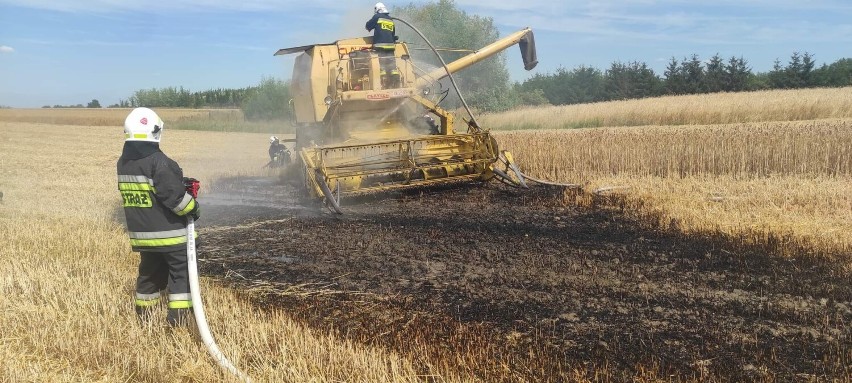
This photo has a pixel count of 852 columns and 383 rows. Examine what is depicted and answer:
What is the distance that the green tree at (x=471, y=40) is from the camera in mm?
35844

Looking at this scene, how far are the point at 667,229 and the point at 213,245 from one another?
17.4 ft

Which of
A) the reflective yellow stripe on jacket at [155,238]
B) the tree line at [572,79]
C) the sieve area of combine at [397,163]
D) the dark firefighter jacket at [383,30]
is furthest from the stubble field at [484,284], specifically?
the tree line at [572,79]

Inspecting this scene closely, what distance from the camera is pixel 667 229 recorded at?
315 inches

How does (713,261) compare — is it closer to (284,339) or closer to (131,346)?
(284,339)

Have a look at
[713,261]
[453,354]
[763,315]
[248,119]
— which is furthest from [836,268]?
[248,119]

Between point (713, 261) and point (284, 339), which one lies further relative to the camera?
point (713, 261)

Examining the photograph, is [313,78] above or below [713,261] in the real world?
above

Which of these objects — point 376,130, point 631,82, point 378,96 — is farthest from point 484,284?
point 631,82

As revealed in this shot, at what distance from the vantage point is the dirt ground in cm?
412

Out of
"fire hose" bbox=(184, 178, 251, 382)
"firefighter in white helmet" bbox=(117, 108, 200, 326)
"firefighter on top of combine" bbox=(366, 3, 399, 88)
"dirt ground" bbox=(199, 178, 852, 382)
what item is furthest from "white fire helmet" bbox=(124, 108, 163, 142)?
"firefighter on top of combine" bbox=(366, 3, 399, 88)


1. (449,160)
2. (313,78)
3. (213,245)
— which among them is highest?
(313,78)

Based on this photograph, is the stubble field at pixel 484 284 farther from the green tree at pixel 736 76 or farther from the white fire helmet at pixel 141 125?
the green tree at pixel 736 76

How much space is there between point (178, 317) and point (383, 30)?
25.8 ft

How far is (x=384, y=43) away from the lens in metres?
11.7
